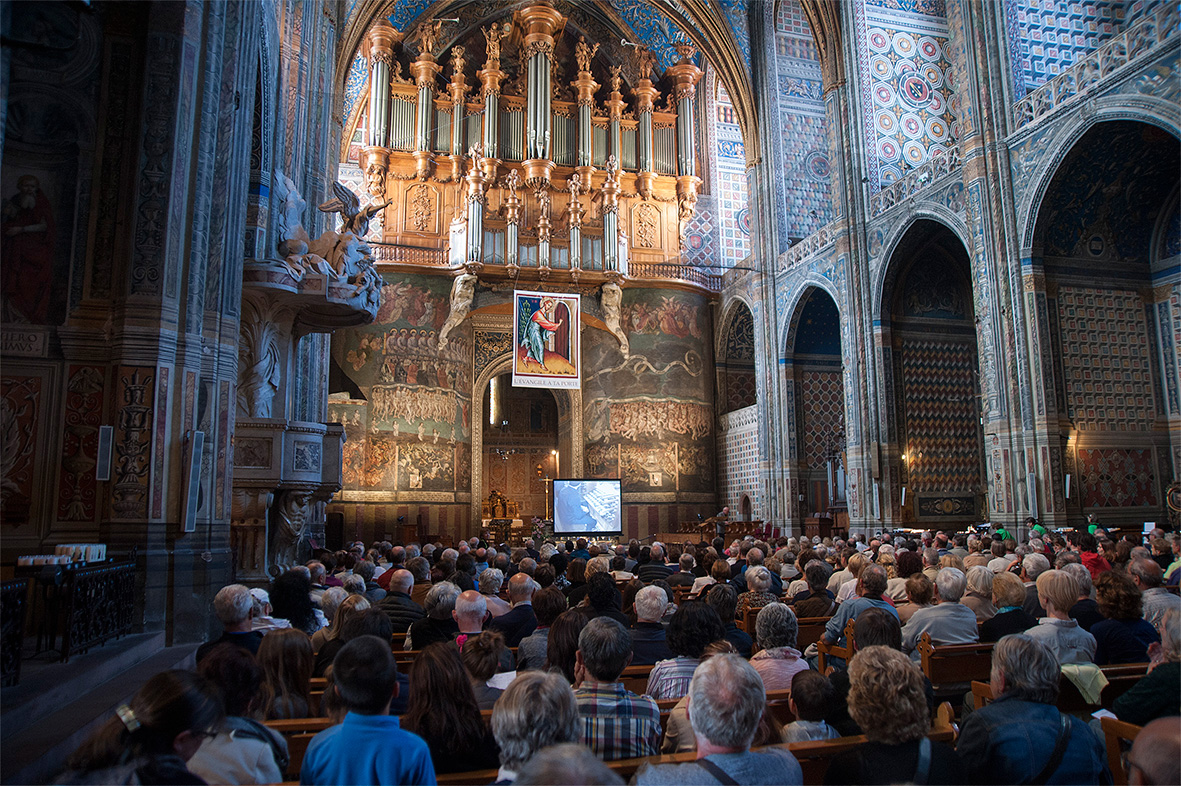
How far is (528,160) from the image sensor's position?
25.2 metres

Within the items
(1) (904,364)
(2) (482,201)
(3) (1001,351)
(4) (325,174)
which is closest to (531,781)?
(3) (1001,351)

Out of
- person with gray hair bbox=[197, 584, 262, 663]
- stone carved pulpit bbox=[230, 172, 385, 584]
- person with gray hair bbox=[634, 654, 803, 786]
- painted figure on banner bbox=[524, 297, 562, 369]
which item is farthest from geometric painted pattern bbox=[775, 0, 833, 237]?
person with gray hair bbox=[634, 654, 803, 786]

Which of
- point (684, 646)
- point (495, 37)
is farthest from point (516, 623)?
point (495, 37)

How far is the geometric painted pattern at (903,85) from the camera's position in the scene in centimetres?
1930

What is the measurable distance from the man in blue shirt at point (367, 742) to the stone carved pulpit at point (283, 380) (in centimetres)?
757

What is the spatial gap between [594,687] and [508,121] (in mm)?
24866

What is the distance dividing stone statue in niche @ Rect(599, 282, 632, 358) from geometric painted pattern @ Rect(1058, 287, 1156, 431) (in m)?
12.9

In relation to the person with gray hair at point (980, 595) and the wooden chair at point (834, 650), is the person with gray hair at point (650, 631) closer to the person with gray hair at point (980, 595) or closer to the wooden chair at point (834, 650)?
the wooden chair at point (834, 650)

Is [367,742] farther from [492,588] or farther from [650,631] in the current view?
[492,588]

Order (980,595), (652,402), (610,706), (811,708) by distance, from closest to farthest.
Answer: (610,706), (811,708), (980,595), (652,402)

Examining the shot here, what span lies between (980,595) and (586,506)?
1599 cm

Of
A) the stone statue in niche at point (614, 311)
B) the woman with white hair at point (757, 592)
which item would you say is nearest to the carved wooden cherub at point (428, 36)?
the stone statue in niche at point (614, 311)

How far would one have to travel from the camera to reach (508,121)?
25906 millimetres

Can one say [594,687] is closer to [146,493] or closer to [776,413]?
[146,493]
